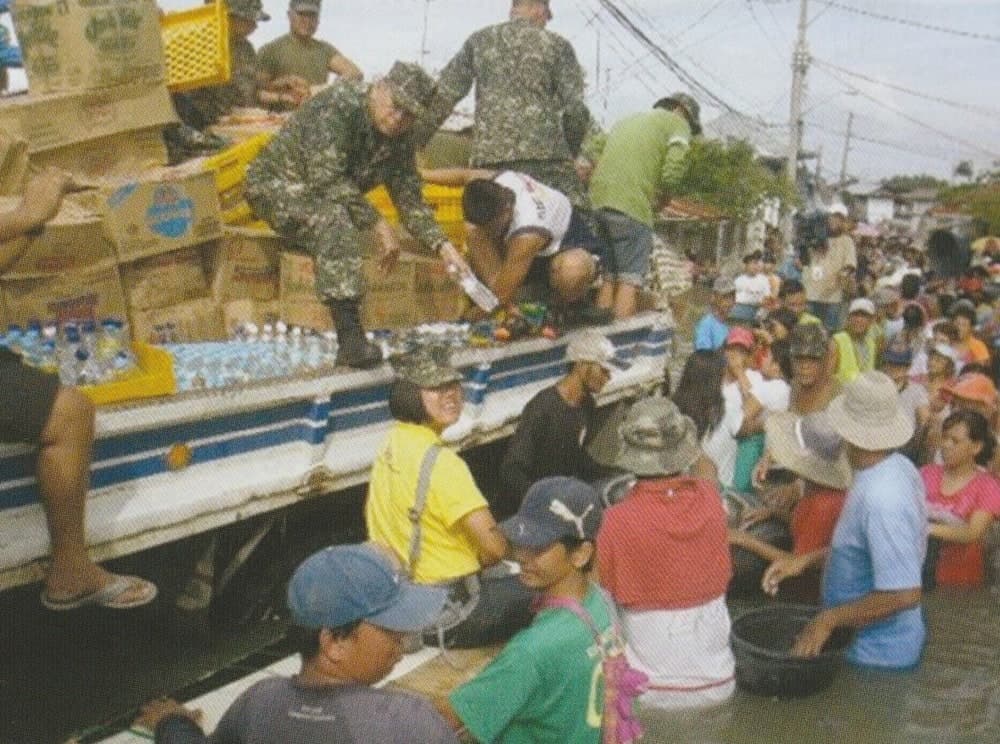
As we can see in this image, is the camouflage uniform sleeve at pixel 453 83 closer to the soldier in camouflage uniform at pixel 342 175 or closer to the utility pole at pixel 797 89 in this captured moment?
the soldier in camouflage uniform at pixel 342 175

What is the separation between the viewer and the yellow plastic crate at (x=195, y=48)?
637 cm

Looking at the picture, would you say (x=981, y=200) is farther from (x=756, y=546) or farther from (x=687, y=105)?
(x=756, y=546)

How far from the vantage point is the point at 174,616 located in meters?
4.91

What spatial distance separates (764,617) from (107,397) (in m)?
2.77

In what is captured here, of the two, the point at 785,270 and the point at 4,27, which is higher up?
the point at 4,27

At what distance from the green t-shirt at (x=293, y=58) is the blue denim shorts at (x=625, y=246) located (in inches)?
101

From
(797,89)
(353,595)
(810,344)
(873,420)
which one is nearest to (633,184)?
(810,344)

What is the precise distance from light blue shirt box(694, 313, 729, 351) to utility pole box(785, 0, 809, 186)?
1007 inches

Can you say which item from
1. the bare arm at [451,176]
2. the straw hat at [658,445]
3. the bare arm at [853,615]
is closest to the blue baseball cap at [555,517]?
the straw hat at [658,445]

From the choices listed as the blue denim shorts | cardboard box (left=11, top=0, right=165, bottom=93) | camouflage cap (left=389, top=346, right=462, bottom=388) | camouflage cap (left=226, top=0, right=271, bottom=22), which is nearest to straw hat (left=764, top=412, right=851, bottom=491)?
camouflage cap (left=389, top=346, right=462, bottom=388)

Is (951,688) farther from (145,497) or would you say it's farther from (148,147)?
(148,147)

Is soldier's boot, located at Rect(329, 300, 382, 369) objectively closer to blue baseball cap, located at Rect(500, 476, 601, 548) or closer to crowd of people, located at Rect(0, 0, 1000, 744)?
crowd of people, located at Rect(0, 0, 1000, 744)

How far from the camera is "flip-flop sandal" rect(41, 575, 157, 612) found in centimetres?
372

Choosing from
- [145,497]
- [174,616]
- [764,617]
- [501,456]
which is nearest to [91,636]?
[174,616]
